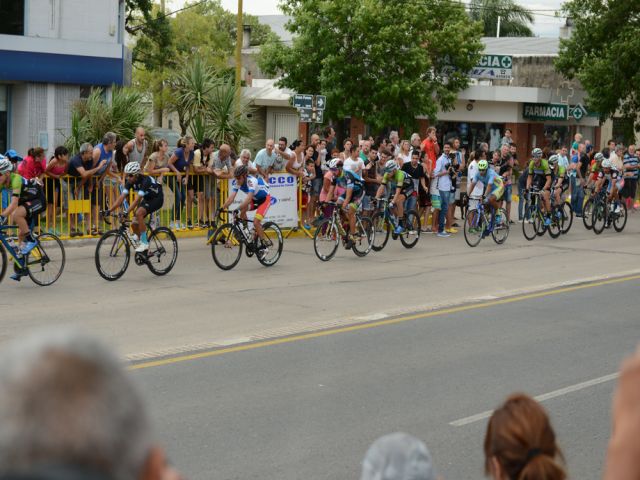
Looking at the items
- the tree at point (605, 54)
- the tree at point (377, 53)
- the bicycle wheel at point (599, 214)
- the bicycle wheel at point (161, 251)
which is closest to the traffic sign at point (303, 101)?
the bicycle wheel at point (599, 214)

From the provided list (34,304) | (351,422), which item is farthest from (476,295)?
(351,422)

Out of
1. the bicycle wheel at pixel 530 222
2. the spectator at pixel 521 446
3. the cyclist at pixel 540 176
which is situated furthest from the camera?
the cyclist at pixel 540 176

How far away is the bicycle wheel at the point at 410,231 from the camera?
64.6ft

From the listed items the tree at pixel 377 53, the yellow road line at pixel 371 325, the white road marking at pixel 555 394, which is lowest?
the white road marking at pixel 555 394

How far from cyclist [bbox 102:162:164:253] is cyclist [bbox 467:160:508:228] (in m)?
7.63

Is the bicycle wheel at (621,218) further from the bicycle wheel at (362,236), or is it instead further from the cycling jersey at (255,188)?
the cycling jersey at (255,188)

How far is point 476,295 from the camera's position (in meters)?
14.4

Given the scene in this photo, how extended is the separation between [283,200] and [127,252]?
5.93m

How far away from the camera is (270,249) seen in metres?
17.0

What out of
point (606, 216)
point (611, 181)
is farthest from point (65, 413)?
point (611, 181)

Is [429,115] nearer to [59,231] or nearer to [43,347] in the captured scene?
[59,231]

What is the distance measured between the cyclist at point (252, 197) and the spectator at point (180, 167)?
10.0 ft

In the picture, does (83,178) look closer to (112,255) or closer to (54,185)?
(54,185)

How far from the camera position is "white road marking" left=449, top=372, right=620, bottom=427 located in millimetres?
7926
